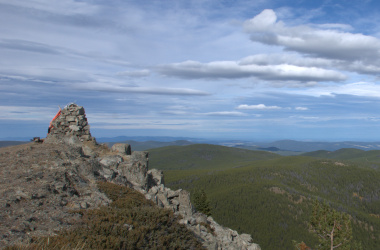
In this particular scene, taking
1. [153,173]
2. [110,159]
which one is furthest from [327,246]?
[110,159]

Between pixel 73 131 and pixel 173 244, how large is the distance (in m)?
27.2

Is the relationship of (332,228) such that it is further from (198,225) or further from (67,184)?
(67,184)

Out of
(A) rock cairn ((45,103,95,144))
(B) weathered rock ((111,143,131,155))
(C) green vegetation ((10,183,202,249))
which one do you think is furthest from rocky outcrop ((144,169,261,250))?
(A) rock cairn ((45,103,95,144))

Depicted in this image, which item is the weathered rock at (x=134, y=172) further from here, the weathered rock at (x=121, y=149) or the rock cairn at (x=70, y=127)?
the rock cairn at (x=70, y=127)

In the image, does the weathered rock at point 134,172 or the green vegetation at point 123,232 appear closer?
the green vegetation at point 123,232

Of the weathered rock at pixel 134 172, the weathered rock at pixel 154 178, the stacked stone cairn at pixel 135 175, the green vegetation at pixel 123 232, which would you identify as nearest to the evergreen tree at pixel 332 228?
the stacked stone cairn at pixel 135 175

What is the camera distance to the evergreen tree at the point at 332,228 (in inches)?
1773

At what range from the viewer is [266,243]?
5906 inches

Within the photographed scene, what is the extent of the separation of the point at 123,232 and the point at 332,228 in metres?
46.2

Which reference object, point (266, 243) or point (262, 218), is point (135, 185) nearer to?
point (266, 243)

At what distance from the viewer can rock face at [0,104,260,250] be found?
16.3 m

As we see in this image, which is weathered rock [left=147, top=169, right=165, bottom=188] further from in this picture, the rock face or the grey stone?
the grey stone

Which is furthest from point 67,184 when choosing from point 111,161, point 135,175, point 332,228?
point 332,228

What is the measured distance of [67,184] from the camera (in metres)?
21.7
